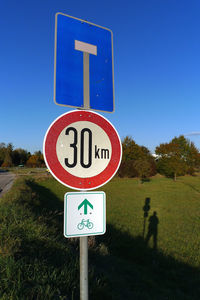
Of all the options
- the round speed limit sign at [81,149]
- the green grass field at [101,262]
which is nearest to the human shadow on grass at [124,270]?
the green grass field at [101,262]

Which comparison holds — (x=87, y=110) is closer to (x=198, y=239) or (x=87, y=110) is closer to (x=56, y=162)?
(x=56, y=162)

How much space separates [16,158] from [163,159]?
5099 centimetres

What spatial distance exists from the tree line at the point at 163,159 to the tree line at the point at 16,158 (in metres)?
37.2

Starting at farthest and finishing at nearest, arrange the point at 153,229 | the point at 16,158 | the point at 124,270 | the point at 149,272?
1. the point at 16,158
2. the point at 153,229
3. the point at 149,272
4. the point at 124,270

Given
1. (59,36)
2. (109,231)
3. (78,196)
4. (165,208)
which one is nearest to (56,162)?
(78,196)

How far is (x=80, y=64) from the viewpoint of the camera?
1.87 m

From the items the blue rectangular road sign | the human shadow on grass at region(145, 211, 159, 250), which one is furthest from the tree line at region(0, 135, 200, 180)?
the blue rectangular road sign

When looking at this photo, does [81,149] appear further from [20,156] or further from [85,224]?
[20,156]

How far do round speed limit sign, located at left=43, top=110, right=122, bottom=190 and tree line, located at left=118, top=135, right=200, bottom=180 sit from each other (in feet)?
97.2

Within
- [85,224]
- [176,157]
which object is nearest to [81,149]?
[85,224]

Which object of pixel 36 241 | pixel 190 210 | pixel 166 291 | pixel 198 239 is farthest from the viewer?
pixel 190 210

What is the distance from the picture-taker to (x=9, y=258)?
274 centimetres

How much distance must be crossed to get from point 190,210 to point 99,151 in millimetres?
13942

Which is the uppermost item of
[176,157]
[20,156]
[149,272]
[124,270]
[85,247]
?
[20,156]
